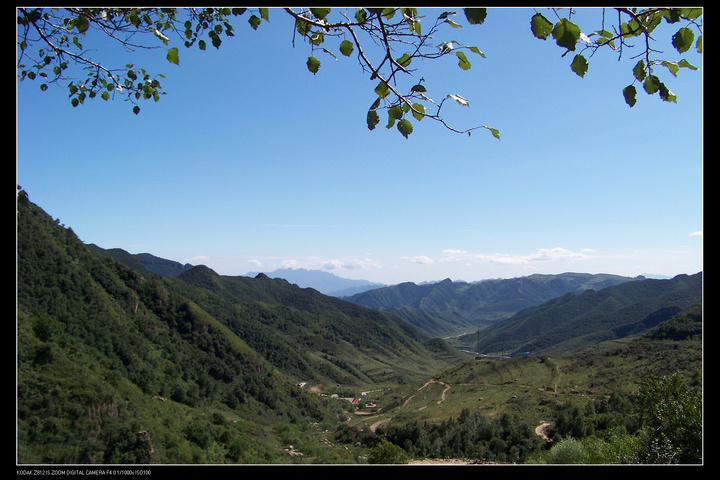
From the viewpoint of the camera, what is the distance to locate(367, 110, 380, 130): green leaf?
2.86m

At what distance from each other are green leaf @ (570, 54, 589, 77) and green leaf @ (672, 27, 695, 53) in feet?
Result: 2.60

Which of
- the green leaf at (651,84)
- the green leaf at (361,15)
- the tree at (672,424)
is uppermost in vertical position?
the green leaf at (361,15)

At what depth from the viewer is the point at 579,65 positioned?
249 centimetres

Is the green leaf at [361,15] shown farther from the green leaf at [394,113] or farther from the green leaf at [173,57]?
the green leaf at [173,57]

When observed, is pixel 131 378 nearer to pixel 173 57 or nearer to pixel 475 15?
pixel 173 57

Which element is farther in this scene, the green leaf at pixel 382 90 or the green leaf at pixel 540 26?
the green leaf at pixel 382 90

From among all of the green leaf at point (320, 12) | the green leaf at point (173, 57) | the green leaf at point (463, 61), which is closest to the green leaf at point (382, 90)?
the green leaf at point (463, 61)

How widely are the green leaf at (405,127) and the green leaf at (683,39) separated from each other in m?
2.01

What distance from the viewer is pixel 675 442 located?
10086 millimetres

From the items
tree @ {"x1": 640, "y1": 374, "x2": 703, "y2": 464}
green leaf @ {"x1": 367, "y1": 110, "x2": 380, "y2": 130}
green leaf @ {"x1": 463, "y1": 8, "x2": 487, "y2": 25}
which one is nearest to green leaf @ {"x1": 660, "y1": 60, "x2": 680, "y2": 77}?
green leaf @ {"x1": 463, "y1": 8, "x2": 487, "y2": 25}

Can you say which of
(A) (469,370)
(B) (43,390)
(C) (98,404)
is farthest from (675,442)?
(A) (469,370)

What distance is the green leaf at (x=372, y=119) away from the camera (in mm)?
2856

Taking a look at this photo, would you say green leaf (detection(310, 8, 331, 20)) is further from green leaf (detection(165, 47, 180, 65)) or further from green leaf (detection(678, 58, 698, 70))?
green leaf (detection(678, 58, 698, 70))

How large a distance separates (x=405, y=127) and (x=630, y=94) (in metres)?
1.67
